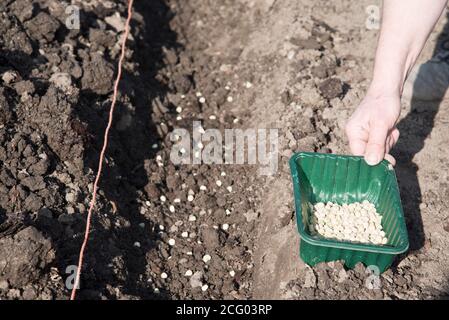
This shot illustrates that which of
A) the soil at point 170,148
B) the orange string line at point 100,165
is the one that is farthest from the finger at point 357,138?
the orange string line at point 100,165

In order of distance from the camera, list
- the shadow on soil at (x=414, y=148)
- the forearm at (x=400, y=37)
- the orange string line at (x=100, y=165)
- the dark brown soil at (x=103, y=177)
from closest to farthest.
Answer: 1. the forearm at (x=400, y=37)
2. the orange string line at (x=100, y=165)
3. the dark brown soil at (x=103, y=177)
4. the shadow on soil at (x=414, y=148)

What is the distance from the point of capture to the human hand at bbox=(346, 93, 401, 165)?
3.02 meters

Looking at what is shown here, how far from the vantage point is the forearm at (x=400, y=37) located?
117 inches

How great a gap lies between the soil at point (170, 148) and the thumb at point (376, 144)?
0.62m

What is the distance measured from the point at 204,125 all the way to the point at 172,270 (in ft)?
4.60

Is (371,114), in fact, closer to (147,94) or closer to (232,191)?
(232,191)

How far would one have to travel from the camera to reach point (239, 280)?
12.0 feet

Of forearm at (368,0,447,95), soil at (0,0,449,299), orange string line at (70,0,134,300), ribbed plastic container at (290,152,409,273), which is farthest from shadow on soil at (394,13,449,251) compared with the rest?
orange string line at (70,0,134,300)

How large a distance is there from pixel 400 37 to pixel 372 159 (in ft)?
2.21

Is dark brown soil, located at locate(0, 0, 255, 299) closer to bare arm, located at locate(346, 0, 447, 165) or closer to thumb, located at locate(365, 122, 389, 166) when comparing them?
thumb, located at locate(365, 122, 389, 166)

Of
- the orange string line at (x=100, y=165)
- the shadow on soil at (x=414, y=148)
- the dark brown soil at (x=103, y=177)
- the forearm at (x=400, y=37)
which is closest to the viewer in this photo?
the forearm at (x=400, y=37)

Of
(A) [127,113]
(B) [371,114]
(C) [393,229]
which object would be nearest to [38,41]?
(A) [127,113]

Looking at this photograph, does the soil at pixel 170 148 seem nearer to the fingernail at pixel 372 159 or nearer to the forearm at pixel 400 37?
the fingernail at pixel 372 159

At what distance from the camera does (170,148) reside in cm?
444
